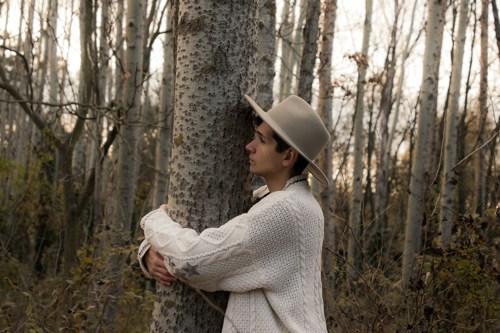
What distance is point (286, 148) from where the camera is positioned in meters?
2.72

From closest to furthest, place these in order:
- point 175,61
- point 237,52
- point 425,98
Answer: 1. point 237,52
2. point 175,61
3. point 425,98

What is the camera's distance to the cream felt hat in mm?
2664

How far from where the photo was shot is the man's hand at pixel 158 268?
8.76 feet

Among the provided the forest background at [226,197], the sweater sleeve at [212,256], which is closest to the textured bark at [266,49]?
the forest background at [226,197]

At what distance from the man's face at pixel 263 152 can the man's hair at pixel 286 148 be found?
0.05ft

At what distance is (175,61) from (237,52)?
1.17 ft

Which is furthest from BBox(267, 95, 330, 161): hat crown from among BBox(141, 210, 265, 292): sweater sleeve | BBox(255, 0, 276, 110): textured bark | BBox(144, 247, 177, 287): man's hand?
BBox(255, 0, 276, 110): textured bark

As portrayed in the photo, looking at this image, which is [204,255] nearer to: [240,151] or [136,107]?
[240,151]

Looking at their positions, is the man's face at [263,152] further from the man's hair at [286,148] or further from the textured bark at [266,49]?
the textured bark at [266,49]

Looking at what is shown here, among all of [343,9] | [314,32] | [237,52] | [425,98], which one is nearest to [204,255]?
[237,52]

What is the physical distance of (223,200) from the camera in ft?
8.84

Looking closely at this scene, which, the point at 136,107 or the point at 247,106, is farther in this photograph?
the point at 136,107

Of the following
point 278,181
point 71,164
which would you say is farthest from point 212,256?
point 71,164

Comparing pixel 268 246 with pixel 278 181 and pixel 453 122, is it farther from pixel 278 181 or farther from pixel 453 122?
pixel 453 122
